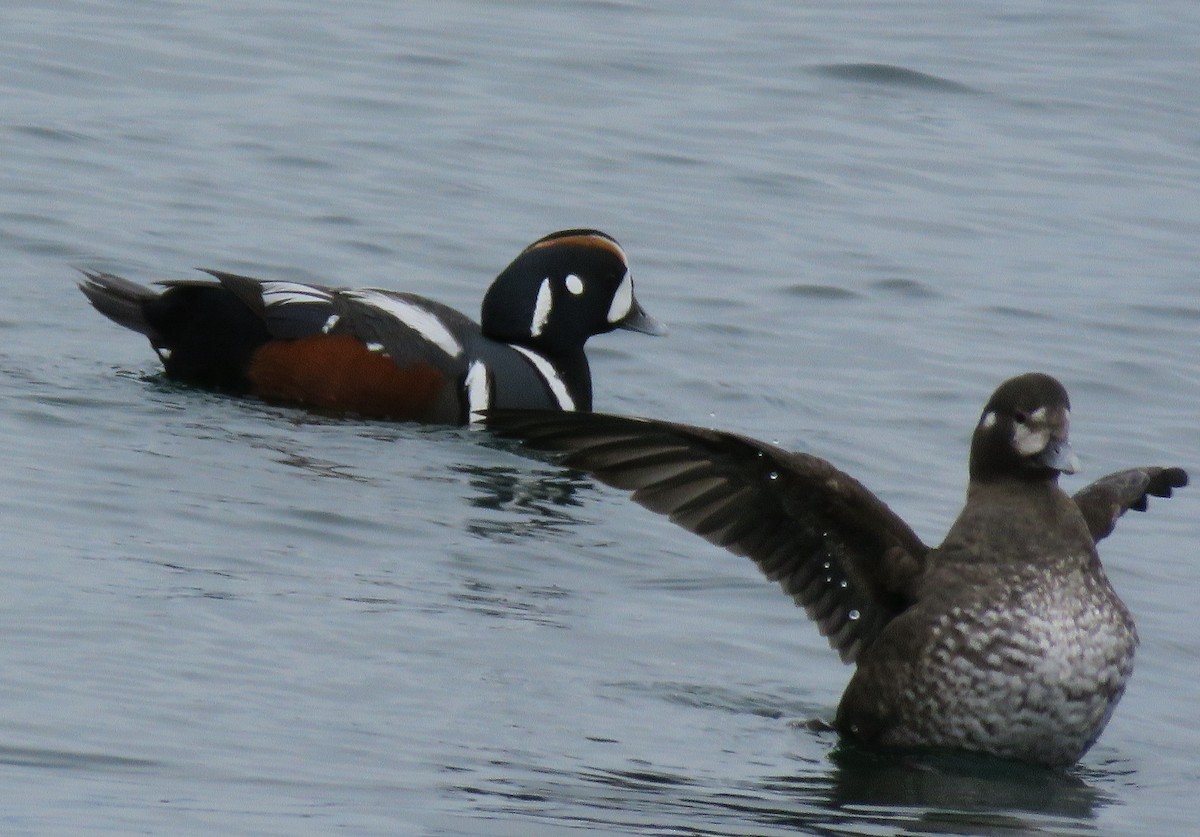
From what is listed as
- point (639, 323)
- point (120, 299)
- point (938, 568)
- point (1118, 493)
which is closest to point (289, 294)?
point (120, 299)

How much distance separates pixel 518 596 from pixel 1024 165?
8.30 meters

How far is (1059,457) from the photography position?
5.80 metres

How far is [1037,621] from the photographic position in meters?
5.57

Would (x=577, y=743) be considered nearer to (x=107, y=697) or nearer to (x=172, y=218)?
(x=107, y=697)

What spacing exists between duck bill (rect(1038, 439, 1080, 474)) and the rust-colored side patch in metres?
3.57

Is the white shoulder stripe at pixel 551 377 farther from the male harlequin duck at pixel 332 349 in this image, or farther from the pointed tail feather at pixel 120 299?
the pointed tail feather at pixel 120 299

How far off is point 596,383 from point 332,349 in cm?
167

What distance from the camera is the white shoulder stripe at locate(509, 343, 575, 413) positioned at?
940 cm

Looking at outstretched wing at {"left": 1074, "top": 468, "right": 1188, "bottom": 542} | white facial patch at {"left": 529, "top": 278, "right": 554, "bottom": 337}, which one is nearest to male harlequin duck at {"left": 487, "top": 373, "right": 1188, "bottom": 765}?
outstretched wing at {"left": 1074, "top": 468, "right": 1188, "bottom": 542}

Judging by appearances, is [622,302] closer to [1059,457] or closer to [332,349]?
[332,349]

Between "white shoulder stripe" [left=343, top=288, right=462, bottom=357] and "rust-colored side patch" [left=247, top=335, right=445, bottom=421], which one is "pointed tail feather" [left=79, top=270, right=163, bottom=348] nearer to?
"rust-colored side patch" [left=247, top=335, right=445, bottom=421]

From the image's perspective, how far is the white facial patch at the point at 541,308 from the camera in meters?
9.64

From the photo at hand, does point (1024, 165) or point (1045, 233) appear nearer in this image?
point (1045, 233)

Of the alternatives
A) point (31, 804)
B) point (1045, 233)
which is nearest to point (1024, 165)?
point (1045, 233)
